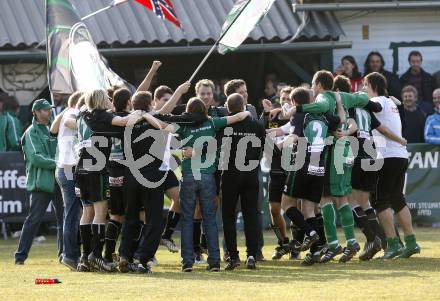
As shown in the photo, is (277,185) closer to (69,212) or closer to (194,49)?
(69,212)

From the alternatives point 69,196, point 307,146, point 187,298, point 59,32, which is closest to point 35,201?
point 69,196

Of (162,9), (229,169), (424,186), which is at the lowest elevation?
(229,169)

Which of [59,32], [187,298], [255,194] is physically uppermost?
[59,32]

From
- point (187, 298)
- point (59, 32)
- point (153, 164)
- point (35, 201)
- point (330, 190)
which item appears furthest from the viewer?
point (59, 32)

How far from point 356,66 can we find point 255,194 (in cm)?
807

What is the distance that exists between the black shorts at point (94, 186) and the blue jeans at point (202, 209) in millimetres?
888

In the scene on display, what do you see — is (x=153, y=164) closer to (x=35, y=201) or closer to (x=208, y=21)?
(x=35, y=201)

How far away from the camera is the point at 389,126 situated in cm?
1559

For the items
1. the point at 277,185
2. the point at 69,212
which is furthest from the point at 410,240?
the point at 69,212

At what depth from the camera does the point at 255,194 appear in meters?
14.8

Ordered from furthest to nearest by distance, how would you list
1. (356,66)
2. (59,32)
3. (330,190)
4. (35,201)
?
(356,66) → (59,32) → (35,201) → (330,190)

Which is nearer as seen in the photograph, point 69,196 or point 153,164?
point 153,164

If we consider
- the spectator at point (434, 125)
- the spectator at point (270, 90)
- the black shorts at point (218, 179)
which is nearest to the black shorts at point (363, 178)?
the black shorts at point (218, 179)

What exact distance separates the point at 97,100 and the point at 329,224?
3219 mm
